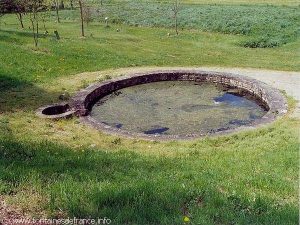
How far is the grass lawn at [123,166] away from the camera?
5668mm

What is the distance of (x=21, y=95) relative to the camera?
1623 cm

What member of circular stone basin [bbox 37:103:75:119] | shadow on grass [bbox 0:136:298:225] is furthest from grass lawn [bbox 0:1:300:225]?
circular stone basin [bbox 37:103:75:119]

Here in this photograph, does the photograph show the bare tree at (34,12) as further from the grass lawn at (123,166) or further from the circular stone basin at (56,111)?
the circular stone basin at (56,111)

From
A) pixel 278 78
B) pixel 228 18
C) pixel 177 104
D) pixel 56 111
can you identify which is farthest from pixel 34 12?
pixel 228 18

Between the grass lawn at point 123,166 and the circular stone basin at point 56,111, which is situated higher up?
the grass lawn at point 123,166

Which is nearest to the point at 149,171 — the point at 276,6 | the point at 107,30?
the point at 107,30

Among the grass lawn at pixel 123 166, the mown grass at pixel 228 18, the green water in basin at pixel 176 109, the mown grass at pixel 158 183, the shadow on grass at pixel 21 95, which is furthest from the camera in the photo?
the mown grass at pixel 228 18

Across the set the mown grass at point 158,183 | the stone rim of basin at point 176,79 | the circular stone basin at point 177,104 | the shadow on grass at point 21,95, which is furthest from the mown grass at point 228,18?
the mown grass at point 158,183

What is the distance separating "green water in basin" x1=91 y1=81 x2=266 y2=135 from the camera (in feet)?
45.9

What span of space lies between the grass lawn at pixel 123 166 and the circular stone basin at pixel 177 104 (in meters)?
0.81

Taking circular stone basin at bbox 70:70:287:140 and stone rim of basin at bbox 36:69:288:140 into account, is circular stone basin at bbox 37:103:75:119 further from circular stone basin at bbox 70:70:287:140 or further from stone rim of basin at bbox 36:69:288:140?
circular stone basin at bbox 70:70:287:140

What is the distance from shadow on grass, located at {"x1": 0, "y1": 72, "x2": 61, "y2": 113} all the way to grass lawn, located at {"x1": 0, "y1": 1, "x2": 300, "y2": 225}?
0.04 meters

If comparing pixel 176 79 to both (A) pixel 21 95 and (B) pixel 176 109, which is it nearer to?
(B) pixel 176 109

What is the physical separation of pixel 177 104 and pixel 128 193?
10363 millimetres
